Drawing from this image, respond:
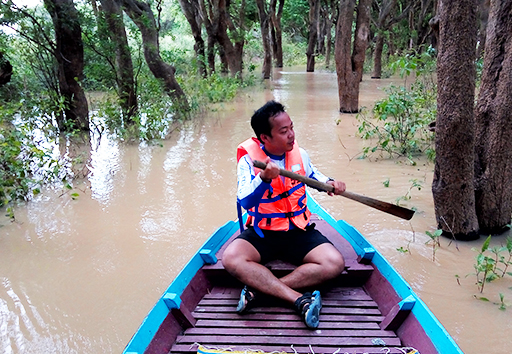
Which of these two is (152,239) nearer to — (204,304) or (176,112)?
(204,304)

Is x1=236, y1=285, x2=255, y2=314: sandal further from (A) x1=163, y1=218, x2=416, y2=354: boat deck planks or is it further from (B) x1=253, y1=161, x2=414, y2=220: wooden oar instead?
(B) x1=253, y1=161, x2=414, y2=220: wooden oar

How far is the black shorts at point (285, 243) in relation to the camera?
8.65 feet

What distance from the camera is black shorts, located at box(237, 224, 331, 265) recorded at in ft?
8.65

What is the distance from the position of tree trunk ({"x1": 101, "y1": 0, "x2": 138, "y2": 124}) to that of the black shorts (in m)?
5.47

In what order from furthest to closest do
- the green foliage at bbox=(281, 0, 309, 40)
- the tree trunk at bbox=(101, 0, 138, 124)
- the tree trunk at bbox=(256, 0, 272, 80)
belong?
the green foliage at bbox=(281, 0, 309, 40), the tree trunk at bbox=(256, 0, 272, 80), the tree trunk at bbox=(101, 0, 138, 124)

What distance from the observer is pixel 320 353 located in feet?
6.61

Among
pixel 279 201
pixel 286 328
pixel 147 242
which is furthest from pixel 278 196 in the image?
pixel 147 242

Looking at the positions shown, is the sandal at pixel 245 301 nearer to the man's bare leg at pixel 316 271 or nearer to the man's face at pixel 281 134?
the man's bare leg at pixel 316 271

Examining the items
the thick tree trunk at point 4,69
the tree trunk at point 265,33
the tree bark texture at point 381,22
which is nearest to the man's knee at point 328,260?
the thick tree trunk at point 4,69

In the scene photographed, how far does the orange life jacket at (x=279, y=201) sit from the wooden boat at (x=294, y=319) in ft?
0.86

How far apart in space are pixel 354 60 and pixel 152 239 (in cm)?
640

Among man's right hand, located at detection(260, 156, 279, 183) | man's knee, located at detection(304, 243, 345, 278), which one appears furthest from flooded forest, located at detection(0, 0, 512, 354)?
man's right hand, located at detection(260, 156, 279, 183)

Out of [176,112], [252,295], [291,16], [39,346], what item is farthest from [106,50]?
[291,16]

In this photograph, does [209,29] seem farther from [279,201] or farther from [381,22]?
[279,201]
